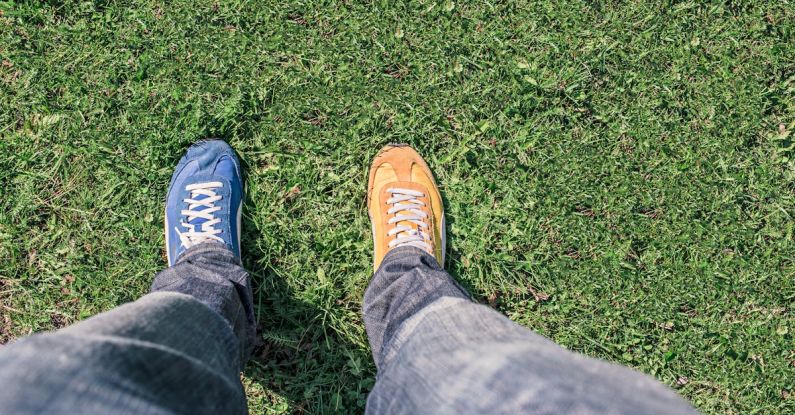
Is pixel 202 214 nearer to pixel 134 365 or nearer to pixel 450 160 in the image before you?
pixel 450 160

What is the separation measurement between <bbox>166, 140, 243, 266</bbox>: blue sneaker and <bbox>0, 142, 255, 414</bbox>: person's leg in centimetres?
15

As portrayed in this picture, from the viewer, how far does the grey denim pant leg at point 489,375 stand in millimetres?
1315

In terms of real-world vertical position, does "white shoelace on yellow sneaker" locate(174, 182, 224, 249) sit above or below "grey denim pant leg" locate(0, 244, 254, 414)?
below

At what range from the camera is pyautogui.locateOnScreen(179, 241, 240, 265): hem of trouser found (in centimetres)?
259

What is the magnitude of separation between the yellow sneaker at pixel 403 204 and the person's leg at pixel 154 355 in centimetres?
76

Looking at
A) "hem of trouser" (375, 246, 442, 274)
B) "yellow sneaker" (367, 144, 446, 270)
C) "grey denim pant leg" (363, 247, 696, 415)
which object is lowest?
"hem of trouser" (375, 246, 442, 274)

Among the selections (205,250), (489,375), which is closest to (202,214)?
(205,250)

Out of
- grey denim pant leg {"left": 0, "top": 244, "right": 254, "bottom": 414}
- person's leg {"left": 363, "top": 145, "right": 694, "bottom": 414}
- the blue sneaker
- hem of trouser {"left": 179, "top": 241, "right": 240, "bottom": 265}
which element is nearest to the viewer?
grey denim pant leg {"left": 0, "top": 244, "right": 254, "bottom": 414}

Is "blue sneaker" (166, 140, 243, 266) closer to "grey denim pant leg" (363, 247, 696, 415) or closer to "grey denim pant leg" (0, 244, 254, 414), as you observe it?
"grey denim pant leg" (0, 244, 254, 414)

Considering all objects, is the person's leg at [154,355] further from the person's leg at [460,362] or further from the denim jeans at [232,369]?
the person's leg at [460,362]

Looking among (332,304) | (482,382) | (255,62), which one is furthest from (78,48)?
(482,382)

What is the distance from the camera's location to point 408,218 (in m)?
2.82

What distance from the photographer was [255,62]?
282 centimetres

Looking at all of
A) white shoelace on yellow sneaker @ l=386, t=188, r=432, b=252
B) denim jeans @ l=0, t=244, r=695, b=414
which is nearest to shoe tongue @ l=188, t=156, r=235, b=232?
denim jeans @ l=0, t=244, r=695, b=414
